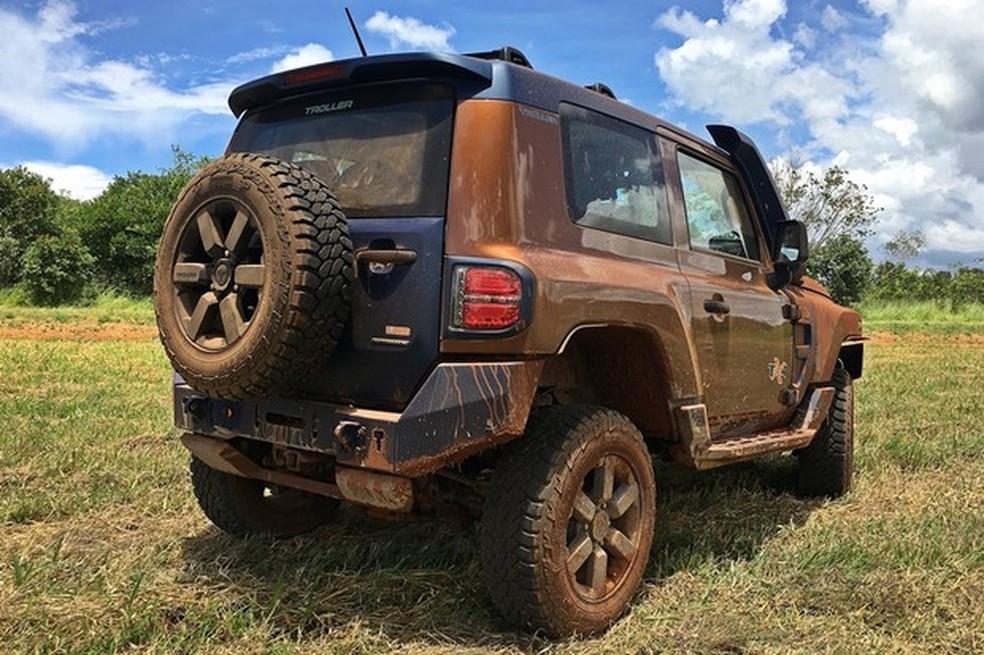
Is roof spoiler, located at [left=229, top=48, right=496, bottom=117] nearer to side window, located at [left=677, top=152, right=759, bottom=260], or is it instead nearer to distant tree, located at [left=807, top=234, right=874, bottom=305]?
side window, located at [left=677, top=152, right=759, bottom=260]

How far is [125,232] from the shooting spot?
43.8m

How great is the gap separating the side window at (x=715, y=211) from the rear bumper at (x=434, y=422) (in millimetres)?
1474

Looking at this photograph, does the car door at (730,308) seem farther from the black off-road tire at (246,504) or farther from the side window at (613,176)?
the black off-road tire at (246,504)

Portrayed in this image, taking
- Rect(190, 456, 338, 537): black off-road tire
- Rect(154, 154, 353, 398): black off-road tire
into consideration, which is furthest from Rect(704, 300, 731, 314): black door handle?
Rect(190, 456, 338, 537): black off-road tire

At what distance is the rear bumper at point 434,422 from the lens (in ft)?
8.86

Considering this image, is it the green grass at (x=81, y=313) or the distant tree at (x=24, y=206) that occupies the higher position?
the distant tree at (x=24, y=206)

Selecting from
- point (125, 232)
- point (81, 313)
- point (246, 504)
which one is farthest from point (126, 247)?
point (246, 504)

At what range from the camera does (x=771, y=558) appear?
12.3 feet

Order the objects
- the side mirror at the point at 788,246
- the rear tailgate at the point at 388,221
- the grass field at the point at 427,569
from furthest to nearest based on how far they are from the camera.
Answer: the side mirror at the point at 788,246, the grass field at the point at 427,569, the rear tailgate at the point at 388,221

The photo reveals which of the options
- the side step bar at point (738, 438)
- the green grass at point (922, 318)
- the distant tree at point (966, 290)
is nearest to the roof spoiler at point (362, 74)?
the side step bar at point (738, 438)

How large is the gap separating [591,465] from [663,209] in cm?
128

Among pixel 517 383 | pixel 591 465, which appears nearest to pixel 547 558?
pixel 591 465

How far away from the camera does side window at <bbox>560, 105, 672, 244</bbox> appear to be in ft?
10.5

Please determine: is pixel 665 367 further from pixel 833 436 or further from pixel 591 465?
pixel 833 436
